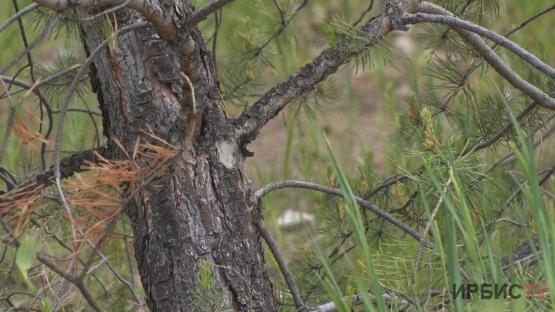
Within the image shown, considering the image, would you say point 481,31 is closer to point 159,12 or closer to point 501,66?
point 501,66

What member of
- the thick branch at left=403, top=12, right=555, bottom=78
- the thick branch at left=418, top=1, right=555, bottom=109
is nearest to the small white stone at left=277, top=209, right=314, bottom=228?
the thick branch at left=418, top=1, right=555, bottom=109

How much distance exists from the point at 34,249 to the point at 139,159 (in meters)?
0.35

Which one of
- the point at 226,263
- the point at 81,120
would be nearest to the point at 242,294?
the point at 226,263

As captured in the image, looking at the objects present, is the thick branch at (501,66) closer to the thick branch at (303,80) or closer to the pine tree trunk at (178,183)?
the thick branch at (303,80)

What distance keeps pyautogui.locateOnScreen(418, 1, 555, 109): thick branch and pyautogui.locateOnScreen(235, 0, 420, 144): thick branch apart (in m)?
0.08

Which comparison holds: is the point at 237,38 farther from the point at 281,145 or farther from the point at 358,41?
the point at 281,145

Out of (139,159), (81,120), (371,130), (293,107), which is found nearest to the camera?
(139,159)

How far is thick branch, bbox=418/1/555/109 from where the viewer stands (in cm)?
173

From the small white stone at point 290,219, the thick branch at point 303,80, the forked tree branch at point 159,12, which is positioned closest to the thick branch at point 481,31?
the thick branch at point 303,80

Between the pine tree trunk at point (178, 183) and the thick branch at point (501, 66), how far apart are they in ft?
1.43

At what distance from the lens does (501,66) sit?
1.75 metres

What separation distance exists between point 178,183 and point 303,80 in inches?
11.6

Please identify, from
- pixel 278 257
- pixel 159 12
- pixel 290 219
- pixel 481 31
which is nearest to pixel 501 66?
pixel 481 31

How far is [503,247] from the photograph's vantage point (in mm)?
2369
